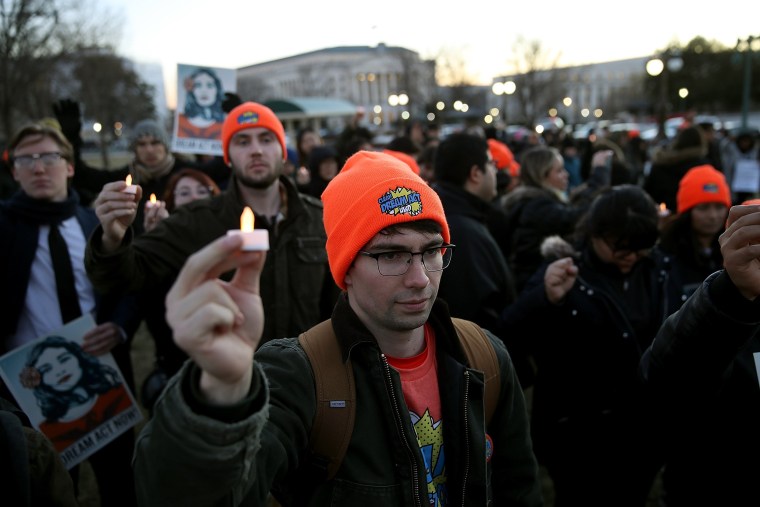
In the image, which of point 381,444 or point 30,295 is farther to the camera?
point 30,295

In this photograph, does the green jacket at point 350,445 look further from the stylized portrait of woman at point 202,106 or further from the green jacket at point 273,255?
the stylized portrait of woman at point 202,106

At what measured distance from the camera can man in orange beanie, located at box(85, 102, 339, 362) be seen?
318cm

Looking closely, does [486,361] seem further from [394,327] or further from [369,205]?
[369,205]

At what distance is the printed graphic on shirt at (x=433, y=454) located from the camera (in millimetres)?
1798

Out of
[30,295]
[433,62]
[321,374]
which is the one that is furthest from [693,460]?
[433,62]

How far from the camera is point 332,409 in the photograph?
1669 millimetres

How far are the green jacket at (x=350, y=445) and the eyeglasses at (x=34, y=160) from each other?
2565 mm

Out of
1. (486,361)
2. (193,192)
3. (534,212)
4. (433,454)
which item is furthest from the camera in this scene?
(534,212)

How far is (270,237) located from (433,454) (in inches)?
72.7

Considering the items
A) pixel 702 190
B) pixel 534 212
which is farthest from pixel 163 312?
pixel 702 190

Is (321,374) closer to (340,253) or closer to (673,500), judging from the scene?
(340,253)

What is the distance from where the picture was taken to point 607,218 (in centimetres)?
302

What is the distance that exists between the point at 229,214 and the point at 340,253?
65.8 inches

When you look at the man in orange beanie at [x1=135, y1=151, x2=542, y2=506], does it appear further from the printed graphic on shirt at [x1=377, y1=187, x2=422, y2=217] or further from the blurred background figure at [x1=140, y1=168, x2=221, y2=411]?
the blurred background figure at [x1=140, y1=168, x2=221, y2=411]
